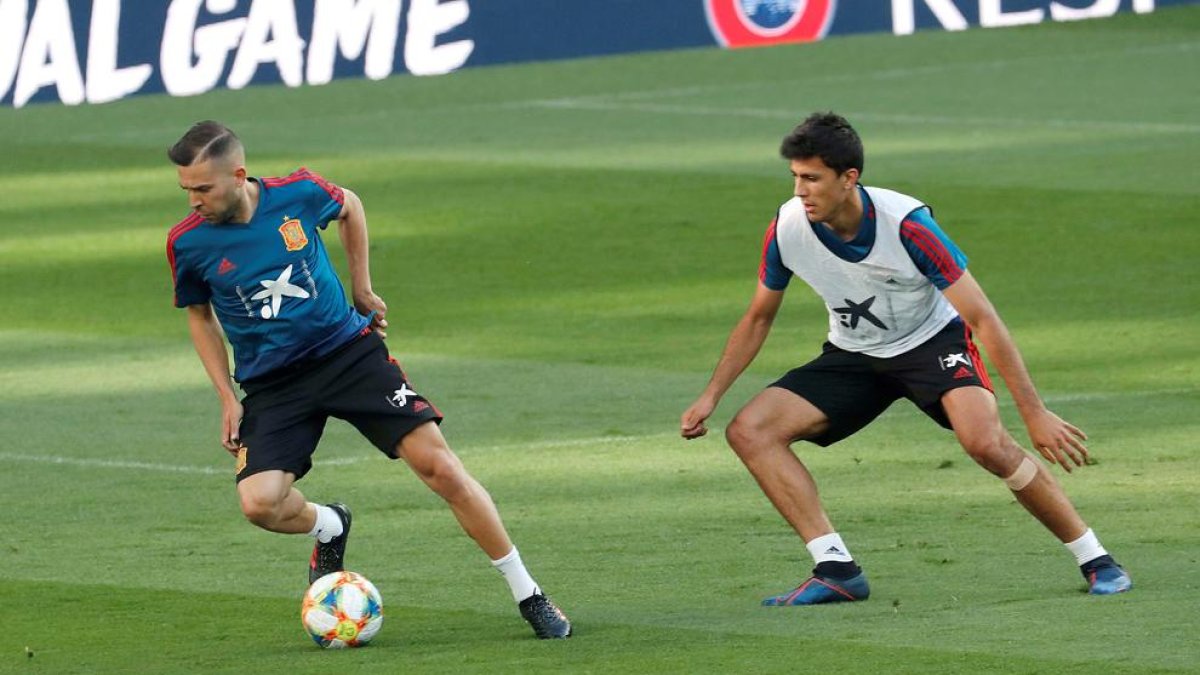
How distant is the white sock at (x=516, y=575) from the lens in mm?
8273

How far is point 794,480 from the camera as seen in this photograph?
884 centimetres

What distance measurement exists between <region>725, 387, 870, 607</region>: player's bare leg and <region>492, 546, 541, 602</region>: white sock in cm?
94

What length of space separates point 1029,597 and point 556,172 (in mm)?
14116

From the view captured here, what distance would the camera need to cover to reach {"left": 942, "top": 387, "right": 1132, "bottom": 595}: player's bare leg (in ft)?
28.1

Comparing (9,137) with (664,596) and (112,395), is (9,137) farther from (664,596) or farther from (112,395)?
(664,596)

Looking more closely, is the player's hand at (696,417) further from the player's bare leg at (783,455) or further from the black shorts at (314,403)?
Answer: the black shorts at (314,403)

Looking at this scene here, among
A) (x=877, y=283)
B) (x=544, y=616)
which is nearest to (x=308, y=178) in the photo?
(x=544, y=616)

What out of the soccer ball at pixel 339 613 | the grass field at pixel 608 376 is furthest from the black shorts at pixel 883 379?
the soccer ball at pixel 339 613

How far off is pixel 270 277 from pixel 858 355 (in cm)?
199

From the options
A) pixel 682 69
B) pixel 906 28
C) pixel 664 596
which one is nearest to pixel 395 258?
pixel 664 596

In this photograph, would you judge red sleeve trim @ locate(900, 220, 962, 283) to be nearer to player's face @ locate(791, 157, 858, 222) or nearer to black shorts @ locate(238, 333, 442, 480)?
player's face @ locate(791, 157, 858, 222)

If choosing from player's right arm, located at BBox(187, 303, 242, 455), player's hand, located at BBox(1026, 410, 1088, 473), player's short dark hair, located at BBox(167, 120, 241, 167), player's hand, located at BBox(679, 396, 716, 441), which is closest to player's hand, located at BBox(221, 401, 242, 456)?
player's right arm, located at BBox(187, 303, 242, 455)

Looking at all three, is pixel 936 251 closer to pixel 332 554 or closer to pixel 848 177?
pixel 848 177

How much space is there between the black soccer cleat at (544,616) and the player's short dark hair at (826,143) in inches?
63.6
